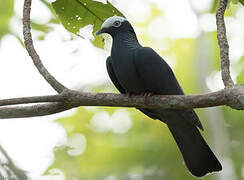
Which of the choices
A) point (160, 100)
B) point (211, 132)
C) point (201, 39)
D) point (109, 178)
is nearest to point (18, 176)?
point (160, 100)

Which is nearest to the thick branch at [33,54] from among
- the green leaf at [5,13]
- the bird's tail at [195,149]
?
the bird's tail at [195,149]

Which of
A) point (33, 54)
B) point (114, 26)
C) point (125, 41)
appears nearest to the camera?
point (33, 54)

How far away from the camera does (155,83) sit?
397cm

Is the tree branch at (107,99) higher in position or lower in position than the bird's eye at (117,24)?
lower

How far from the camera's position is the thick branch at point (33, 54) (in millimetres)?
3539

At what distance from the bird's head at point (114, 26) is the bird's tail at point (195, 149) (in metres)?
1.11

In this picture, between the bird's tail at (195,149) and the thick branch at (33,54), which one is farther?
the bird's tail at (195,149)

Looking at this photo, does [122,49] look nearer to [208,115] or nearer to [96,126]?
[208,115]

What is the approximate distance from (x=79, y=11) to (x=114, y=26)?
A: 0.41m

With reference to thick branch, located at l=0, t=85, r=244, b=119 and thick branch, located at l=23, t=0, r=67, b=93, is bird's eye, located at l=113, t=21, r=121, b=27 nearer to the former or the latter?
thick branch, located at l=23, t=0, r=67, b=93

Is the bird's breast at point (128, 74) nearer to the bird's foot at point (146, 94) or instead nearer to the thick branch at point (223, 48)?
the bird's foot at point (146, 94)

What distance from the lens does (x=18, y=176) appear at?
2.74 metres

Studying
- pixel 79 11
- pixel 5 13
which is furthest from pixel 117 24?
pixel 5 13

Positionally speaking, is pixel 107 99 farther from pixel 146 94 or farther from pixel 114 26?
pixel 114 26
